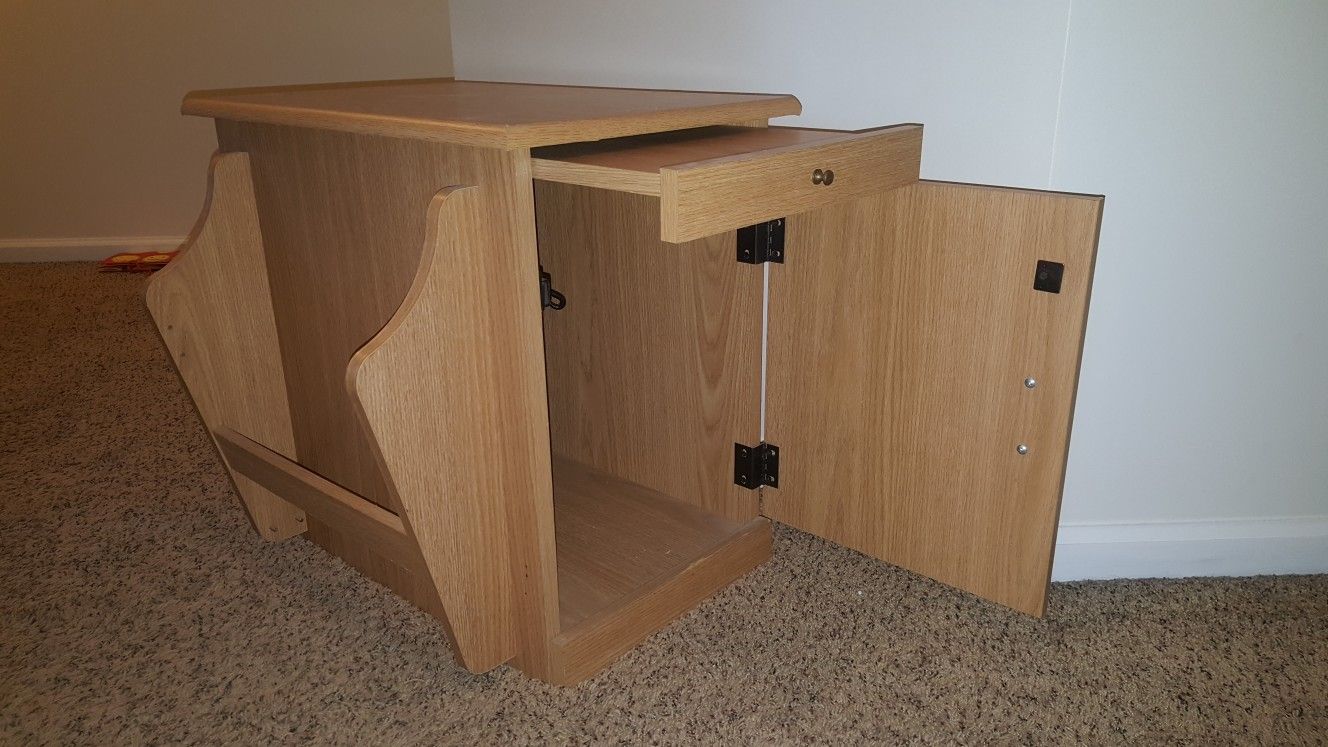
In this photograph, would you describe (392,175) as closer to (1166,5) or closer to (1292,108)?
(1166,5)

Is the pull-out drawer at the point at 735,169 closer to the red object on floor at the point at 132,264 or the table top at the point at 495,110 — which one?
the table top at the point at 495,110

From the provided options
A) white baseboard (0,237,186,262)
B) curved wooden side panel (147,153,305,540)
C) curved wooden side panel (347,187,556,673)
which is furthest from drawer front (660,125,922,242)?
white baseboard (0,237,186,262)

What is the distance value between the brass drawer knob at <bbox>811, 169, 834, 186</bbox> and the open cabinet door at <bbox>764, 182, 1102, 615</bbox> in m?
0.19

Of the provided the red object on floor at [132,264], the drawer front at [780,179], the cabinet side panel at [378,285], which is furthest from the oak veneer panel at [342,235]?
the red object on floor at [132,264]

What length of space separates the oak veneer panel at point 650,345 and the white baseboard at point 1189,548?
0.48 m

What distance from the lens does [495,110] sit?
105cm

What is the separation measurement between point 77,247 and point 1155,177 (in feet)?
11.1

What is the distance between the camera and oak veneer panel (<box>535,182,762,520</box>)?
130 centimetres

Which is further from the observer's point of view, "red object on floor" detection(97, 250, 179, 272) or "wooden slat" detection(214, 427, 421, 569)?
"red object on floor" detection(97, 250, 179, 272)

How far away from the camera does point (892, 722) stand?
102 cm

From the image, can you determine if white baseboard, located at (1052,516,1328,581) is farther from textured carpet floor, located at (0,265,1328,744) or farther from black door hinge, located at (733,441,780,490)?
black door hinge, located at (733,441,780,490)

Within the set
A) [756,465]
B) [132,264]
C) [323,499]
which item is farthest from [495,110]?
[132,264]

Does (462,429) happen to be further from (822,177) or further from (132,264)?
(132,264)

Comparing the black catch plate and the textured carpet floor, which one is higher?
the black catch plate
